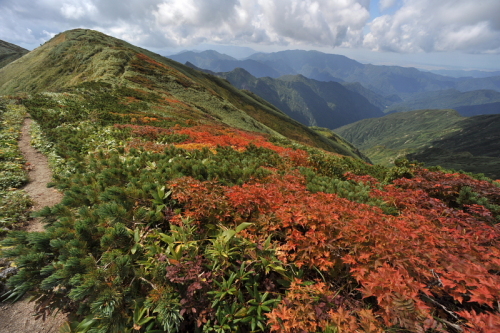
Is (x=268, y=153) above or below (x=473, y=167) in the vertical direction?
above

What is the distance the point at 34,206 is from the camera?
25.7 feet

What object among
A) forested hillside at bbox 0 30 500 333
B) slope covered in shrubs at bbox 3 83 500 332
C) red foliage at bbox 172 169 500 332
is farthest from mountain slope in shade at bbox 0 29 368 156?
red foliage at bbox 172 169 500 332

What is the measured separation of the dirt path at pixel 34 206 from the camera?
408 centimetres

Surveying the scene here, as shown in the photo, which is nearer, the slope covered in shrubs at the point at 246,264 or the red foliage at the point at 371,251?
the red foliage at the point at 371,251

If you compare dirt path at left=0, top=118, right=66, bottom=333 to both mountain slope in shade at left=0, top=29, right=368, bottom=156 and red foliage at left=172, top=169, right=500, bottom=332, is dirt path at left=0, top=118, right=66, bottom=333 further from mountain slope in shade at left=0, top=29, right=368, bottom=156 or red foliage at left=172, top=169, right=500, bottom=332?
mountain slope in shade at left=0, top=29, right=368, bottom=156

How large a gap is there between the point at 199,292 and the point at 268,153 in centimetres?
968

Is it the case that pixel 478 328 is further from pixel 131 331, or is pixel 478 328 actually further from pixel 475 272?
pixel 131 331

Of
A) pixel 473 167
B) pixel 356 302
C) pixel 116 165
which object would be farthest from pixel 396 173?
pixel 473 167

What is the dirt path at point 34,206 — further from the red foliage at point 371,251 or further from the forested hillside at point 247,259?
the red foliage at point 371,251

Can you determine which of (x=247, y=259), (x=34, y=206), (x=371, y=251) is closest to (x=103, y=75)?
(x=34, y=206)

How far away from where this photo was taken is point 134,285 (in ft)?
12.5

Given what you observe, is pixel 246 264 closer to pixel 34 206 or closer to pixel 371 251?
pixel 371 251

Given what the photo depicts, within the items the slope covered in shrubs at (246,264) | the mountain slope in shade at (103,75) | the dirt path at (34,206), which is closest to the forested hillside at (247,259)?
the slope covered in shrubs at (246,264)

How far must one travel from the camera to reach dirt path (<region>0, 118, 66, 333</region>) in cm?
408
